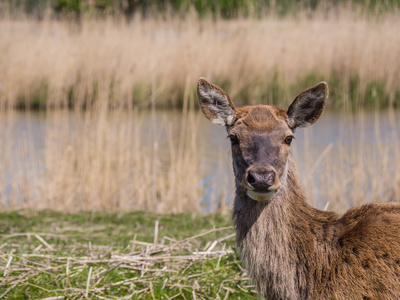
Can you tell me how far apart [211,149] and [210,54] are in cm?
482

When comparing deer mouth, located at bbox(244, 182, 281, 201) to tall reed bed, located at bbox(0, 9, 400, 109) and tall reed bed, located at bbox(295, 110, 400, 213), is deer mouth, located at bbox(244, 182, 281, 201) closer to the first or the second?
tall reed bed, located at bbox(295, 110, 400, 213)

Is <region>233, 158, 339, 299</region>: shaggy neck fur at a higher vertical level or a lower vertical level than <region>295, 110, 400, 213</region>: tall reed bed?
higher

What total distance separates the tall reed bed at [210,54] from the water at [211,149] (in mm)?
1492

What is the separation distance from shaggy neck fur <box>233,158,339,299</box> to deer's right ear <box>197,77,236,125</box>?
1.72 feet

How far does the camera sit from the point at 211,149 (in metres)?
12.4

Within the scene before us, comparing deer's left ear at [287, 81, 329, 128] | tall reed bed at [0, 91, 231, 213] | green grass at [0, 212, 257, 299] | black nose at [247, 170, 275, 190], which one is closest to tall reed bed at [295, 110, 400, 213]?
tall reed bed at [0, 91, 231, 213]

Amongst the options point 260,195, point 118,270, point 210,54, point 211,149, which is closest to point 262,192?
point 260,195

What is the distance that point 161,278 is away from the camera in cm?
508

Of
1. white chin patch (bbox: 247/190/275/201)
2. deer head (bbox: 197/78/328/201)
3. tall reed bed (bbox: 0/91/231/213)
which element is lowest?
tall reed bed (bbox: 0/91/231/213)

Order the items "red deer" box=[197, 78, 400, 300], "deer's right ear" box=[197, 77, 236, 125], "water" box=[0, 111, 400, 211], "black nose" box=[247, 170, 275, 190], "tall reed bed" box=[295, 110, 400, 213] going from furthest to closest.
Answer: "water" box=[0, 111, 400, 211] → "tall reed bed" box=[295, 110, 400, 213] → "deer's right ear" box=[197, 77, 236, 125] → "red deer" box=[197, 78, 400, 300] → "black nose" box=[247, 170, 275, 190]

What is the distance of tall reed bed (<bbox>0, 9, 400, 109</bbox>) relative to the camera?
15.3 meters

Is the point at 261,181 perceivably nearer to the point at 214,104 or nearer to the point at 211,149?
the point at 214,104

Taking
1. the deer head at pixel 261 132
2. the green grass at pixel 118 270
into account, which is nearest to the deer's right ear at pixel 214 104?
the deer head at pixel 261 132

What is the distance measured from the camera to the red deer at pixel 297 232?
3.62 metres
